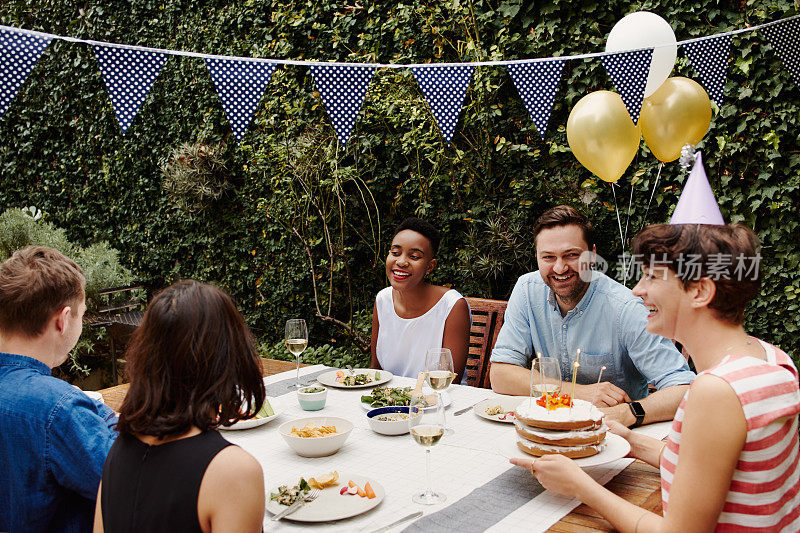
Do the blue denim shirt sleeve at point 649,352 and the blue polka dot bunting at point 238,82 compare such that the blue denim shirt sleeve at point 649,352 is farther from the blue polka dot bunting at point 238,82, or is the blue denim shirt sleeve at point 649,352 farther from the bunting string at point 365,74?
the blue polka dot bunting at point 238,82

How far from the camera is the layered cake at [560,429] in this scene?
1559mm

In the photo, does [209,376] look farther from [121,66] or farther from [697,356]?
[121,66]

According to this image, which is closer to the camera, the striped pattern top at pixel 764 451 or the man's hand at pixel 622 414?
the striped pattern top at pixel 764 451

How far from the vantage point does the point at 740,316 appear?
1.25 metres

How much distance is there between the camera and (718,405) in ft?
3.60

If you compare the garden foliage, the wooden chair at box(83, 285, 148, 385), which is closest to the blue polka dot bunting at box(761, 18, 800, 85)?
the wooden chair at box(83, 285, 148, 385)

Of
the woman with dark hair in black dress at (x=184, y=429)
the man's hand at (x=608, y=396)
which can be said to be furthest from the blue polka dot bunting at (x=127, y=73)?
the man's hand at (x=608, y=396)

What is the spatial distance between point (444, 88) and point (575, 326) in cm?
146

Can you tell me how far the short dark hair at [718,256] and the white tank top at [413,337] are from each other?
1.89m

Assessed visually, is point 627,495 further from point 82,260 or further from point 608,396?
point 82,260

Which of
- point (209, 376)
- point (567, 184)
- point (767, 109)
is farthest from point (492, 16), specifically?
point (209, 376)

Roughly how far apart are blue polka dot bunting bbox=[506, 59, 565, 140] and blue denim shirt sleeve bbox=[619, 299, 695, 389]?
45.3 inches

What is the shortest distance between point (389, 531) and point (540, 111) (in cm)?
242

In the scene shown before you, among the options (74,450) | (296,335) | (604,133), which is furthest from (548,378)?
(604,133)
